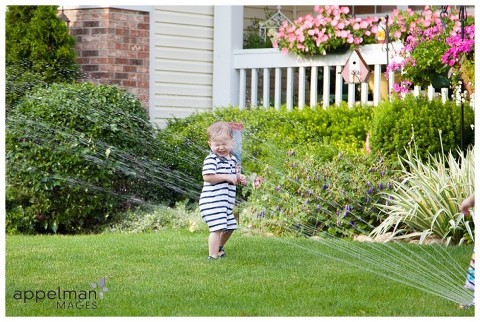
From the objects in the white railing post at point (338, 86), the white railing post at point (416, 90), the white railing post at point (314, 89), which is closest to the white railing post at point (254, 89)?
the white railing post at point (314, 89)

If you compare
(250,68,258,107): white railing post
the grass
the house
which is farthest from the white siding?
the grass

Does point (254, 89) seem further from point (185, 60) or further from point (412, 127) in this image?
point (412, 127)

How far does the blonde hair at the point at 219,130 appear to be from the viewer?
7.20m

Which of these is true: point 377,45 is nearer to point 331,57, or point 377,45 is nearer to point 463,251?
point 331,57

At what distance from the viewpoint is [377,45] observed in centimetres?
1066

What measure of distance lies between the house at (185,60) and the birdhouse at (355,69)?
0.18 meters

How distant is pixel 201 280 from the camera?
623cm

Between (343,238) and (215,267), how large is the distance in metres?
1.96

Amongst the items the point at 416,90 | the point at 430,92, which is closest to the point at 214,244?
the point at 416,90

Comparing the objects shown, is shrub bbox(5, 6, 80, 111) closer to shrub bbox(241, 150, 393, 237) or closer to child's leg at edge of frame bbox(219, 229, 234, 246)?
shrub bbox(241, 150, 393, 237)

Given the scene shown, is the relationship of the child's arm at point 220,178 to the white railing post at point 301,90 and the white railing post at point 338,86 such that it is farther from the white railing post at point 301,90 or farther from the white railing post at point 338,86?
the white railing post at point 301,90

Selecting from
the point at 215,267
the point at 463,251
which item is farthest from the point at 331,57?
the point at 215,267

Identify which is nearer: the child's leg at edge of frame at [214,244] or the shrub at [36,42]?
the child's leg at edge of frame at [214,244]

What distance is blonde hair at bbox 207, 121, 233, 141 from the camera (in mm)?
7199
